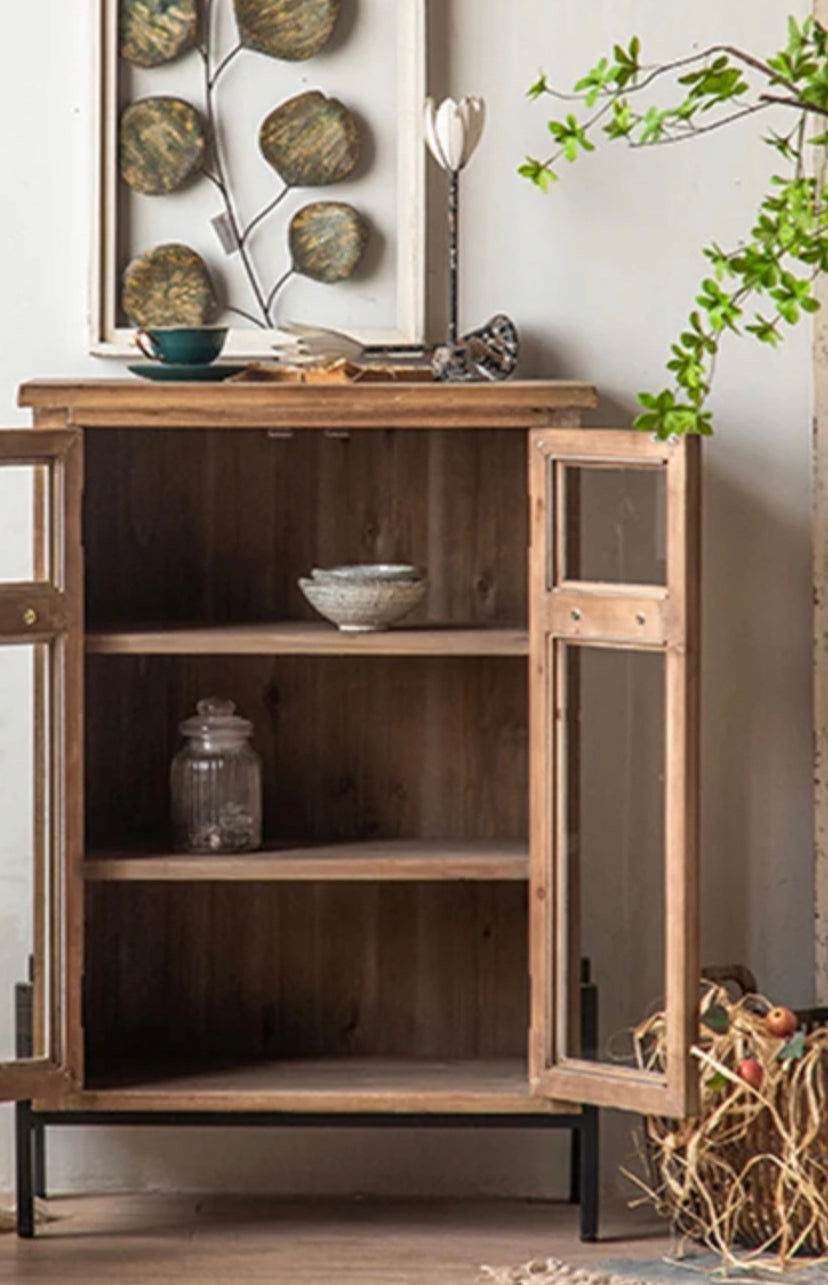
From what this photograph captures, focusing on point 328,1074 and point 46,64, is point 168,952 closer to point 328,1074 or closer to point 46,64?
point 328,1074

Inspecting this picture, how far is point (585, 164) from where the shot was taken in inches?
143

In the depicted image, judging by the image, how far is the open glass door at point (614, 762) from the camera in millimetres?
3166

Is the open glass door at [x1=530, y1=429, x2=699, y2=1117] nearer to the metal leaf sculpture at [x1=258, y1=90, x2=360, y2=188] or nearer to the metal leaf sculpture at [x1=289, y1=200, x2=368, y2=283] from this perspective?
the metal leaf sculpture at [x1=289, y1=200, x2=368, y2=283]

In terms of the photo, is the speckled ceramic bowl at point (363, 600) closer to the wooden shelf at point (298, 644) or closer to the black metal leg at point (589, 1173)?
the wooden shelf at point (298, 644)

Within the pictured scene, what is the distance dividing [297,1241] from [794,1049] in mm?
870

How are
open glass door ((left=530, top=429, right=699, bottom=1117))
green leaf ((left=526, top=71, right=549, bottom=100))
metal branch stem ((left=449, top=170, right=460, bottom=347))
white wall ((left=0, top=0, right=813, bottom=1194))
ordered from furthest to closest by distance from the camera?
white wall ((left=0, top=0, right=813, bottom=1194)) < metal branch stem ((left=449, top=170, right=460, bottom=347)) < green leaf ((left=526, top=71, right=549, bottom=100)) < open glass door ((left=530, top=429, right=699, bottom=1117))

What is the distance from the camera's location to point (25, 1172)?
11.1 ft

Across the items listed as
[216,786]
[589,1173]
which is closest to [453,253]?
[216,786]

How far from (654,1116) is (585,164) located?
1.60 meters

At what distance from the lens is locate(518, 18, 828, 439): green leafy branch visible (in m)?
3.02

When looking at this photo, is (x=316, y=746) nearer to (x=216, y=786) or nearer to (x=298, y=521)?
(x=216, y=786)

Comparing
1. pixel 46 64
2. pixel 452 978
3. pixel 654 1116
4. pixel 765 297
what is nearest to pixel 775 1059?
pixel 654 1116

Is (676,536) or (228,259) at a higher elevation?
(228,259)

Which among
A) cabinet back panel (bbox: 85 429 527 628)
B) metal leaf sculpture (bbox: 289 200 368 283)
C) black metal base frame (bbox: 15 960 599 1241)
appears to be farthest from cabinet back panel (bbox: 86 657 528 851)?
metal leaf sculpture (bbox: 289 200 368 283)
